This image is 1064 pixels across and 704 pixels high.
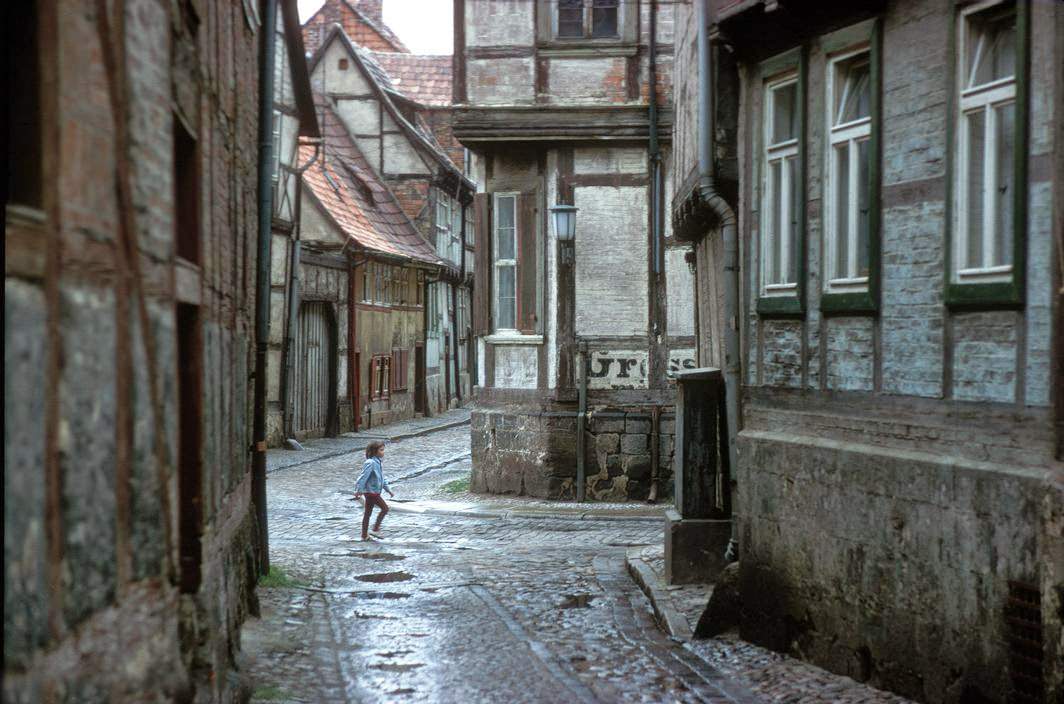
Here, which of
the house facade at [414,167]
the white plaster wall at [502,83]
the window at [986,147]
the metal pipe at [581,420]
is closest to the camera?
the window at [986,147]

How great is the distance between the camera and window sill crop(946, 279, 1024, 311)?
705cm

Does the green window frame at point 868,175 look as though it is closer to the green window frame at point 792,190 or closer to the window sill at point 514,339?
the green window frame at point 792,190

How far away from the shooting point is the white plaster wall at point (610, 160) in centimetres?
1953

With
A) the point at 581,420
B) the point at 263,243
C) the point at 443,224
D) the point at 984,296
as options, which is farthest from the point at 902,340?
the point at 443,224

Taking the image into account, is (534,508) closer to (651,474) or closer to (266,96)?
(651,474)

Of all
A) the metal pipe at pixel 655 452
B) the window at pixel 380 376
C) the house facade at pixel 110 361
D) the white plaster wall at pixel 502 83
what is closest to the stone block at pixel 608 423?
the metal pipe at pixel 655 452

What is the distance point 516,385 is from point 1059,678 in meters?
13.7

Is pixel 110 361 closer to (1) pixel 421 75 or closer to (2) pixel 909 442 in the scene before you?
(2) pixel 909 442

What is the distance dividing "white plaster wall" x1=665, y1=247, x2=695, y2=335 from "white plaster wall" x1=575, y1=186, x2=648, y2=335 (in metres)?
0.33

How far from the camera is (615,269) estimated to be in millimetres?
19656

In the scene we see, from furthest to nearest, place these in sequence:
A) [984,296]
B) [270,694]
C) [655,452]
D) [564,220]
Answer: [655,452] < [564,220] < [270,694] < [984,296]

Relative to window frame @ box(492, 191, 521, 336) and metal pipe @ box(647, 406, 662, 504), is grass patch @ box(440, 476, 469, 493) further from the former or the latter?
metal pipe @ box(647, 406, 662, 504)

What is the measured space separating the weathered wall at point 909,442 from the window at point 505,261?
31.9 ft

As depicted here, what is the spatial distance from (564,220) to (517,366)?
2.56 m
